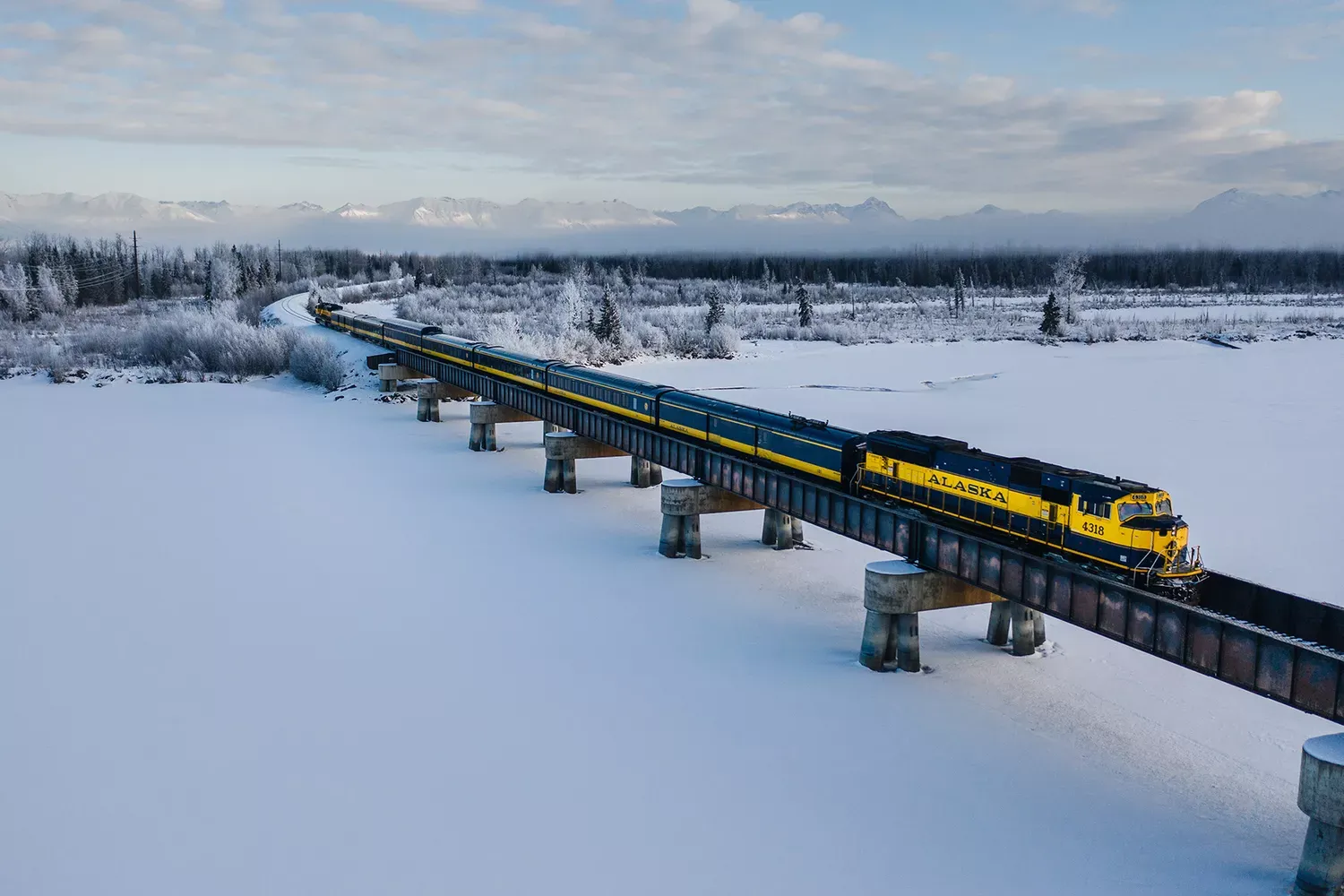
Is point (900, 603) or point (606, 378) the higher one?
point (606, 378)

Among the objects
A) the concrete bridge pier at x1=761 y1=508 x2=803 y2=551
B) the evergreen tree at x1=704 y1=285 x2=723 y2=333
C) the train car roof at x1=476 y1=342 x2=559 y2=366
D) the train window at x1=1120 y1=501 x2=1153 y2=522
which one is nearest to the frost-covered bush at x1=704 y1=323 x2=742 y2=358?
the evergreen tree at x1=704 y1=285 x2=723 y2=333

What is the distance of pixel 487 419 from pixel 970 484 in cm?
3175

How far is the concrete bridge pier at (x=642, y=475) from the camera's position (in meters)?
43.9

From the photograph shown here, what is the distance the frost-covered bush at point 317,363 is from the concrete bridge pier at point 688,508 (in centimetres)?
4617

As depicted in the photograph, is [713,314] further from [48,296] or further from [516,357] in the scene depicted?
[48,296]

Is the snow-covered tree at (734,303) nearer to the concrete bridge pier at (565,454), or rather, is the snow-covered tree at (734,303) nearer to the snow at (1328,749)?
the concrete bridge pier at (565,454)

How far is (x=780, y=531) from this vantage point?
113ft

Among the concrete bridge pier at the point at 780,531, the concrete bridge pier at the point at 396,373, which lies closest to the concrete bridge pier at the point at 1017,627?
the concrete bridge pier at the point at 780,531

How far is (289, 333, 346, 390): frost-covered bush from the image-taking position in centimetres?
7281

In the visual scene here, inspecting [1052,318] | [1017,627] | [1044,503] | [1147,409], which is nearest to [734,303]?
[1052,318]

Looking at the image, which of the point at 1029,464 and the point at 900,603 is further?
the point at 900,603

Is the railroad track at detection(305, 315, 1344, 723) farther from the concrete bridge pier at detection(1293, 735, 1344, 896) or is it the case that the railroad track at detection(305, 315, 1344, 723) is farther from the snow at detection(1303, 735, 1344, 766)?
the concrete bridge pier at detection(1293, 735, 1344, 896)

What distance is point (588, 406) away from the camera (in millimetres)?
41156

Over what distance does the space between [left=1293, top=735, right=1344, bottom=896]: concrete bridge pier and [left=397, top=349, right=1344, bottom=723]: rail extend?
2.73 feet
